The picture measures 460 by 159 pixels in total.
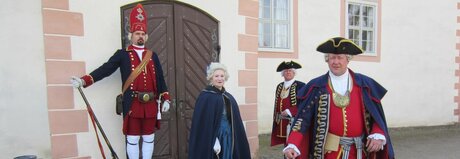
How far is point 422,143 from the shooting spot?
7.78 meters

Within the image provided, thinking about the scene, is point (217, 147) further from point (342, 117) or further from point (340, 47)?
point (340, 47)

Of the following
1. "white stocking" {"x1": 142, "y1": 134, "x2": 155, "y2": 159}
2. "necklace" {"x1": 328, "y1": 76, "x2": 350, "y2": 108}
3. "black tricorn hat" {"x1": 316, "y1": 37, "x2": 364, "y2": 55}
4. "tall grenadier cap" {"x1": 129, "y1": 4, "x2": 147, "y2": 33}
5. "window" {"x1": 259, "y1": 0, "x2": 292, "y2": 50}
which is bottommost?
"white stocking" {"x1": 142, "y1": 134, "x2": 155, "y2": 159}

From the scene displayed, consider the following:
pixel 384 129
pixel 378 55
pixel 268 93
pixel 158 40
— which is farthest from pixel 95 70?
pixel 378 55

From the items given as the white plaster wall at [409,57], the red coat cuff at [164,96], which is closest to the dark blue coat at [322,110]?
the red coat cuff at [164,96]

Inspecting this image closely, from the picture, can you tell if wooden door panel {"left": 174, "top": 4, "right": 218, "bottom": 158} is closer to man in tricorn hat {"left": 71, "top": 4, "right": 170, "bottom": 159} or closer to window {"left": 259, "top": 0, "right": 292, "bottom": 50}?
man in tricorn hat {"left": 71, "top": 4, "right": 170, "bottom": 159}

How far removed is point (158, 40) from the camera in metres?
4.26

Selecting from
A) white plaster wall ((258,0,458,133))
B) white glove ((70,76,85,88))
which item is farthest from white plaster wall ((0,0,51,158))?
white plaster wall ((258,0,458,133))

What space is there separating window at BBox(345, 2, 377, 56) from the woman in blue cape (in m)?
5.97

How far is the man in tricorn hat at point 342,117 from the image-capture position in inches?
106

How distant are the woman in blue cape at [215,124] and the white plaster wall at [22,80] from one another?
A: 161 cm

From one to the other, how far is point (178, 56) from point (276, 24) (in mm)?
4134

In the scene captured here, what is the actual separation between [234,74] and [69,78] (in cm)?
221

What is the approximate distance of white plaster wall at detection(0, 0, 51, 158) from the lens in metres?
3.48

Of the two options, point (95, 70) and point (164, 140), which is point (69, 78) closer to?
point (95, 70)
